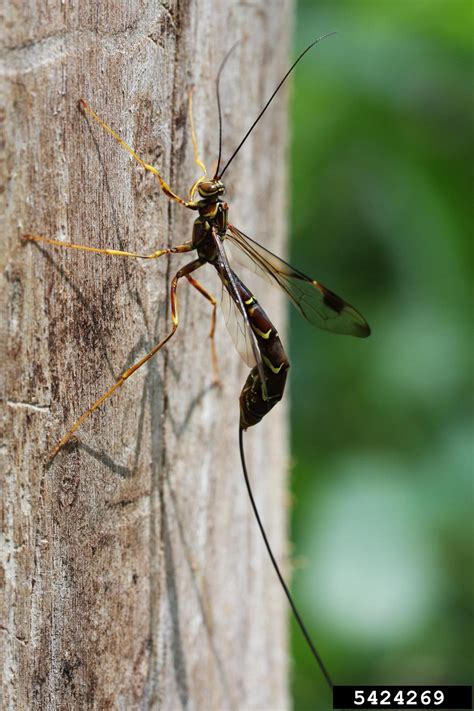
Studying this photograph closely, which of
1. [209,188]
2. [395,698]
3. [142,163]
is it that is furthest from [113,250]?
[395,698]

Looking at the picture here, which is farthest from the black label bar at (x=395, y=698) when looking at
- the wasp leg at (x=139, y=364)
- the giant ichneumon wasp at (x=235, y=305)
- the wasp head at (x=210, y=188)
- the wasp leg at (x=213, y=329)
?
the wasp head at (x=210, y=188)

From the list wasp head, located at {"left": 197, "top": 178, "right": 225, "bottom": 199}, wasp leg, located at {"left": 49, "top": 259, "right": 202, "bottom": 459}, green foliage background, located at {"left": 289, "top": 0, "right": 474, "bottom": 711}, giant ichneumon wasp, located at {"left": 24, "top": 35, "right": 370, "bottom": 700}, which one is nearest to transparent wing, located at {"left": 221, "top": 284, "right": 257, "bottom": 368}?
giant ichneumon wasp, located at {"left": 24, "top": 35, "right": 370, "bottom": 700}

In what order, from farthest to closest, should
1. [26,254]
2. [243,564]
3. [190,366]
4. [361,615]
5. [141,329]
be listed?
1. [361,615]
2. [243,564]
3. [190,366]
4. [141,329]
5. [26,254]

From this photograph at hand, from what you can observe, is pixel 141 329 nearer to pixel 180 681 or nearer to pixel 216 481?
pixel 216 481

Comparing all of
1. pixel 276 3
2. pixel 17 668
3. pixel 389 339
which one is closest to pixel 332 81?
pixel 389 339

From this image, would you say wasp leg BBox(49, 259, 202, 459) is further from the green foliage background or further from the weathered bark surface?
the green foliage background

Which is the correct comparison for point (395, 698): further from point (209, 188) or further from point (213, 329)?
point (209, 188)
